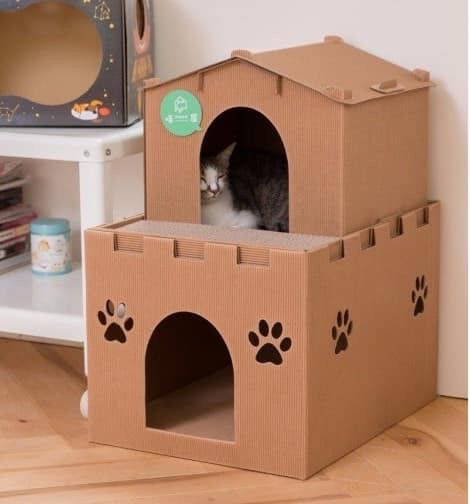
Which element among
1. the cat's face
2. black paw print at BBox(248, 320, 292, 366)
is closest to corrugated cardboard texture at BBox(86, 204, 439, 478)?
black paw print at BBox(248, 320, 292, 366)

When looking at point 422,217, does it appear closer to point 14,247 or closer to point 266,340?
point 266,340

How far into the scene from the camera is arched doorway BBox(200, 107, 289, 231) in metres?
1.87

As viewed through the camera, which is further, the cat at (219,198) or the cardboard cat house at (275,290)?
the cat at (219,198)

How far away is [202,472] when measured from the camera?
165cm

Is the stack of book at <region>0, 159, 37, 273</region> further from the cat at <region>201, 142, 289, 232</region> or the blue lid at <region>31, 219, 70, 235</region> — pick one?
the cat at <region>201, 142, 289, 232</region>

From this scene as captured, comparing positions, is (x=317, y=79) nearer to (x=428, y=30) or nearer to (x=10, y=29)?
(x=428, y=30)

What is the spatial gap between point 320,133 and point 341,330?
0.29m

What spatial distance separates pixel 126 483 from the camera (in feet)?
5.30

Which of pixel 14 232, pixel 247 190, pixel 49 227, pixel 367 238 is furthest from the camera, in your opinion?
pixel 14 232

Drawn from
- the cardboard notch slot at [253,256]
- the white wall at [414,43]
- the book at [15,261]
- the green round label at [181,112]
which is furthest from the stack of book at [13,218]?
the cardboard notch slot at [253,256]

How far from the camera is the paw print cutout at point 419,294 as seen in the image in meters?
1.85

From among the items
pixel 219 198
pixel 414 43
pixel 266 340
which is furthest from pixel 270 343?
pixel 414 43

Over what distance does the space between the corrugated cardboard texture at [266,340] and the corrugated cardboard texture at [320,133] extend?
0.06 meters

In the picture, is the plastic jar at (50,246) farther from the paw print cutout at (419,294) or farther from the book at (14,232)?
the paw print cutout at (419,294)
